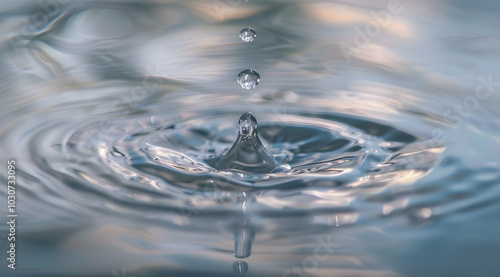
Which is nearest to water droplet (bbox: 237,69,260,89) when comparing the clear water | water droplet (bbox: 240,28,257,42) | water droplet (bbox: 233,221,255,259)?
the clear water

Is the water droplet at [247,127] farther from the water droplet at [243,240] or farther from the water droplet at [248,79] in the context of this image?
the water droplet at [243,240]

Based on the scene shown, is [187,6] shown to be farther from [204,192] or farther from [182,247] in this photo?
[182,247]

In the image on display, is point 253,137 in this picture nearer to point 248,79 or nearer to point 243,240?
point 248,79

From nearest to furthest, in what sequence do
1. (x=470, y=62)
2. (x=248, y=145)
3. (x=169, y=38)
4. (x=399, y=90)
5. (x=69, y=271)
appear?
(x=69, y=271)
(x=248, y=145)
(x=399, y=90)
(x=470, y=62)
(x=169, y=38)

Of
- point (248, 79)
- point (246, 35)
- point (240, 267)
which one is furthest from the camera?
point (246, 35)

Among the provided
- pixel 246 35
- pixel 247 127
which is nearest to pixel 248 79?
pixel 247 127

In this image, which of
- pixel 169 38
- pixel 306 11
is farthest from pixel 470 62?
pixel 169 38

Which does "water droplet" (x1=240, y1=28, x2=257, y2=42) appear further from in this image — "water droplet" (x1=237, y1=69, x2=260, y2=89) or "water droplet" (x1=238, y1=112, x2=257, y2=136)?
"water droplet" (x1=238, y1=112, x2=257, y2=136)
